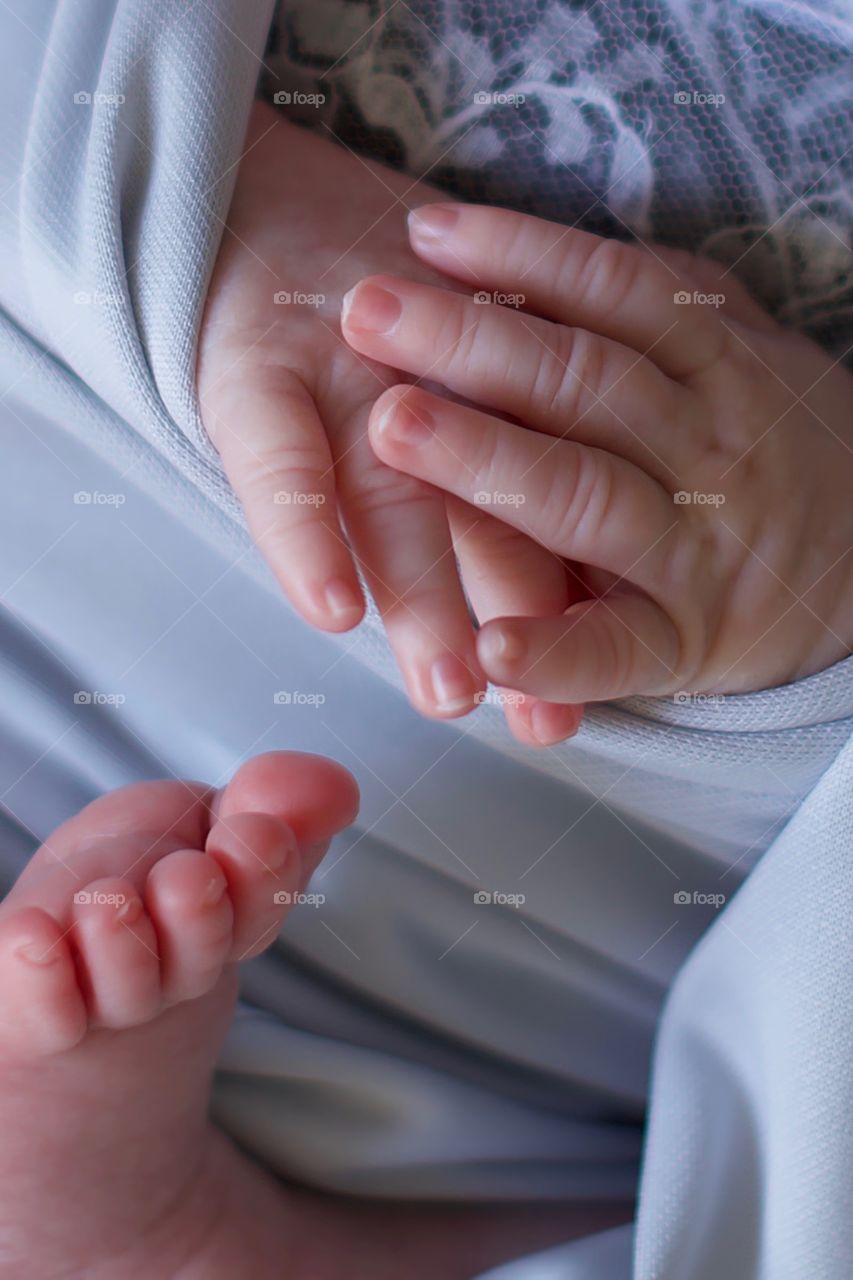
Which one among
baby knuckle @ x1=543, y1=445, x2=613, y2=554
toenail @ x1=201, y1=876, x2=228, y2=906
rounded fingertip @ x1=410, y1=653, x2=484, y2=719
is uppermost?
baby knuckle @ x1=543, y1=445, x2=613, y2=554

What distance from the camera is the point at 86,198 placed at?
1.74 feet

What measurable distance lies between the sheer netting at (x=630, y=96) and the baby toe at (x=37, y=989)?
0.46 meters

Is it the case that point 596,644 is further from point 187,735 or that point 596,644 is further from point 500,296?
point 187,735

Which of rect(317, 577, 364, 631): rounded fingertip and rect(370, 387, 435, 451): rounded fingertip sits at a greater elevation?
rect(370, 387, 435, 451): rounded fingertip

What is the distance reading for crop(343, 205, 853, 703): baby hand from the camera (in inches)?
19.2

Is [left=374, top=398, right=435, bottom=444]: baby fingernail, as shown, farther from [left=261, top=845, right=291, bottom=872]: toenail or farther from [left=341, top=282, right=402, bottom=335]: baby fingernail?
[left=261, top=845, right=291, bottom=872]: toenail

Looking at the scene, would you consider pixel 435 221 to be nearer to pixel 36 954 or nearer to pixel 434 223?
pixel 434 223

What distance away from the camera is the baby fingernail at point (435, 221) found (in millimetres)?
537

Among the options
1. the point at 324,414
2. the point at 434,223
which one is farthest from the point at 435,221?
the point at 324,414

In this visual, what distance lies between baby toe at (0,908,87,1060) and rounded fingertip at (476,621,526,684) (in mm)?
241

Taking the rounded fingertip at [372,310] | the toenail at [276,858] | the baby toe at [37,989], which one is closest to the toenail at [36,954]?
the baby toe at [37,989]

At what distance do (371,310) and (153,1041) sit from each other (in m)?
0.38

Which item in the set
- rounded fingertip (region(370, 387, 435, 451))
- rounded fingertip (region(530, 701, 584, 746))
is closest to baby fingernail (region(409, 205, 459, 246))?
rounded fingertip (region(370, 387, 435, 451))

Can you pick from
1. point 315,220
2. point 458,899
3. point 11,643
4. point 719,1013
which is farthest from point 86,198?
point 719,1013
